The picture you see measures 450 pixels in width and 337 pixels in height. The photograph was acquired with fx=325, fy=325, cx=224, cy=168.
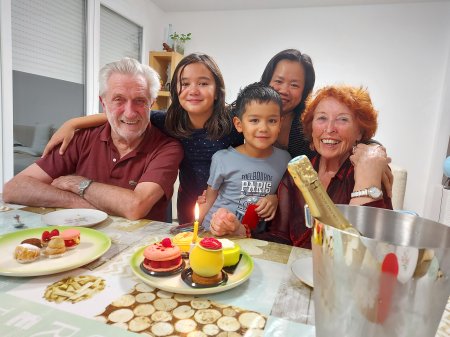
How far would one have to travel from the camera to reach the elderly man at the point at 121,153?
4.79ft

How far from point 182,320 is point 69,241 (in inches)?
17.0

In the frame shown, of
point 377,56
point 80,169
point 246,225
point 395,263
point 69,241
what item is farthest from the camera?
point 377,56

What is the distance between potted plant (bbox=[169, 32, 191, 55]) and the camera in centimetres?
451

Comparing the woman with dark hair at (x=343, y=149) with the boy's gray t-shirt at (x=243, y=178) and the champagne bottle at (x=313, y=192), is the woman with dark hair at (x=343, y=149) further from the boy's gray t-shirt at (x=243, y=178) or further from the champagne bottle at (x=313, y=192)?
the champagne bottle at (x=313, y=192)

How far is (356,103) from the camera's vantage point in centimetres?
118

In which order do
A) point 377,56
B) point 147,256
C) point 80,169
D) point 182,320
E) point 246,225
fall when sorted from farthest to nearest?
1. point 377,56
2. point 80,169
3. point 246,225
4. point 147,256
5. point 182,320

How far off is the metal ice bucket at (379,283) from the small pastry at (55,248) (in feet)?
2.08

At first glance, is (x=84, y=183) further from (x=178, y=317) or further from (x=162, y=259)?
(x=178, y=317)

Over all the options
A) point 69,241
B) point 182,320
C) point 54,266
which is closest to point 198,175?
point 69,241

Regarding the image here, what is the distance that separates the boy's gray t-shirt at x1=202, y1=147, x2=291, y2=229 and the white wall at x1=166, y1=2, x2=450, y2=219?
2.77m

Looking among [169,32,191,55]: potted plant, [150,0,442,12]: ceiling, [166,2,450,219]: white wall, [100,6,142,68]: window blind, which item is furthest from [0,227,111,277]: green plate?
[169,32,191,55]: potted plant

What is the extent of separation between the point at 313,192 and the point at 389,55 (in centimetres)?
417

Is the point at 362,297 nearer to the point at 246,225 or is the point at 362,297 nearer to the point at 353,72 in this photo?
the point at 246,225

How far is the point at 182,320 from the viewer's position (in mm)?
585
